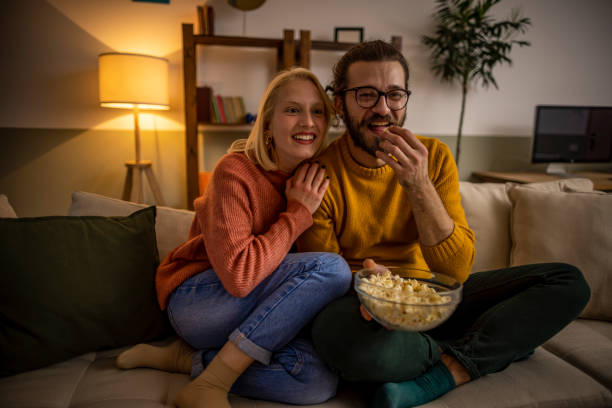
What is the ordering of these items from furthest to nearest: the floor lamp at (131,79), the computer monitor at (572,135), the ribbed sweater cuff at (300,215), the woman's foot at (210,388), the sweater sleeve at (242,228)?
the computer monitor at (572,135) → the floor lamp at (131,79) → the ribbed sweater cuff at (300,215) → the sweater sleeve at (242,228) → the woman's foot at (210,388)

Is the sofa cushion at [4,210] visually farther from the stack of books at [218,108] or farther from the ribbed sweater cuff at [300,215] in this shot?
the stack of books at [218,108]

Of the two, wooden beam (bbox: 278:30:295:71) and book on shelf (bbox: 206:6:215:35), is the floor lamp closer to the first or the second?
book on shelf (bbox: 206:6:215:35)

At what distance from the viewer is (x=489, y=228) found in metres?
1.59

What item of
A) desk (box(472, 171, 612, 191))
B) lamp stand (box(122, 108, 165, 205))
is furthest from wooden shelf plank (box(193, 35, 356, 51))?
desk (box(472, 171, 612, 191))

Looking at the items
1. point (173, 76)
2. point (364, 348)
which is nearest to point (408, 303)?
point (364, 348)

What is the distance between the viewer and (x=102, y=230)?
1148 millimetres

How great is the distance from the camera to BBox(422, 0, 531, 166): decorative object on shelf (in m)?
3.28

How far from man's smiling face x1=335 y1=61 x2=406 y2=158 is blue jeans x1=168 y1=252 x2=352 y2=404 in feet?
1.33

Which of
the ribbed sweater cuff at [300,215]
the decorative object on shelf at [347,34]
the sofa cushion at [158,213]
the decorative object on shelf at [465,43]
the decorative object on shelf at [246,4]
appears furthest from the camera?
the decorative object on shelf at [347,34]

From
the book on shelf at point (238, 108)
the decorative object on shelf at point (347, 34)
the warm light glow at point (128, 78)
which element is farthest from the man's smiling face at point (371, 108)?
the decorative object on shelf at point (347, 34)

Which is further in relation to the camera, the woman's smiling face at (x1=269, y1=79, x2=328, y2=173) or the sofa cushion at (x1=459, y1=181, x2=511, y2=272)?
the sofa cushion at (x1=459, y1=181, x2=511, y2=272)

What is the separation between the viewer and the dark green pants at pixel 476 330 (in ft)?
3.02

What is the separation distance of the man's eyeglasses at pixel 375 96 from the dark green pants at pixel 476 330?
1.93 ft

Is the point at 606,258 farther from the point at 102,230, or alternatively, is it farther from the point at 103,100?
the point at 103,100
